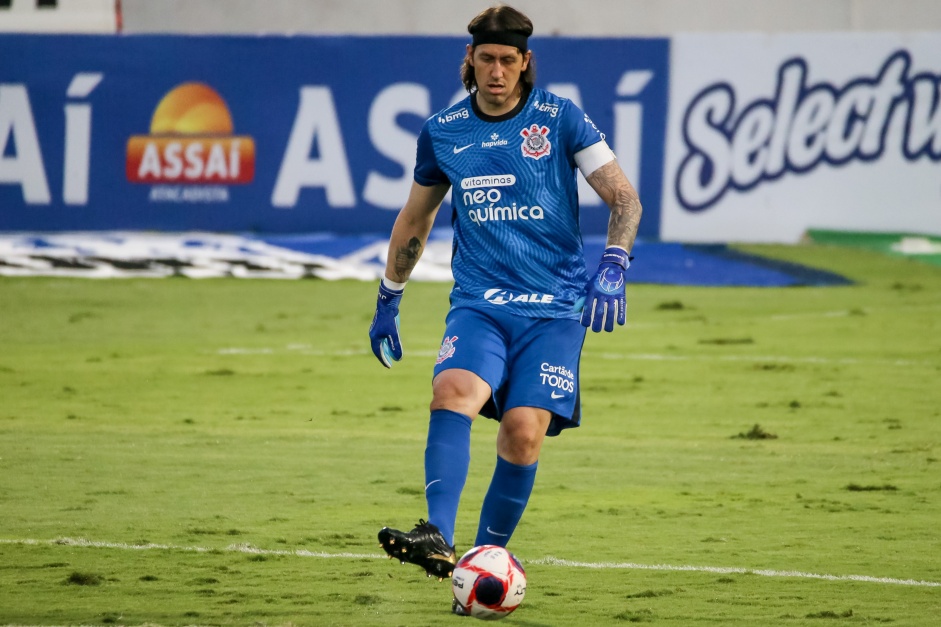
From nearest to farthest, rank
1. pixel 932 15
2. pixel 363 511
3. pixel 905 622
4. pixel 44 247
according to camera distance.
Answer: pixel 905 622 < pixel 363 511 < pixel 44 247 < pixel 932 15

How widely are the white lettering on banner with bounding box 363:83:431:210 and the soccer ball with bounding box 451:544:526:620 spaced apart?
13382 millimetres

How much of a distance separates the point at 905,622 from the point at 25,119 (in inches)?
578

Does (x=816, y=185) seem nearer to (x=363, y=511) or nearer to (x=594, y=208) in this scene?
(x=594, y=208)

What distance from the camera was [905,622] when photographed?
18.0 feet

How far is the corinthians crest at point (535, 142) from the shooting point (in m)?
5.82

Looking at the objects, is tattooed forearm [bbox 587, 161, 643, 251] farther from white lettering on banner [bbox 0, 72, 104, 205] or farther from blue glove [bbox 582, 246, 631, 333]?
white lettering on banner [bbox 0, 72, 104, 205]

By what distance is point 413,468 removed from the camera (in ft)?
28.7

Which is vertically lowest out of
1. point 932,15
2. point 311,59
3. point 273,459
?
point 273,459

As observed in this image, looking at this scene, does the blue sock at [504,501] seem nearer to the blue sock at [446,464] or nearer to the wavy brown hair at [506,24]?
the blue sock at [446,464]

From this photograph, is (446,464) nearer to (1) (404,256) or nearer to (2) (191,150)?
(1) (404,256)

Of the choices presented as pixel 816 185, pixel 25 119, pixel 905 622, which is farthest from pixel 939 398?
pixel 25 119

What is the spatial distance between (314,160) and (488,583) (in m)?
13.8

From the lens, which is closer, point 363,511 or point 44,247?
point 363,511

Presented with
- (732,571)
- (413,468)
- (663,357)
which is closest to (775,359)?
(663,357)
